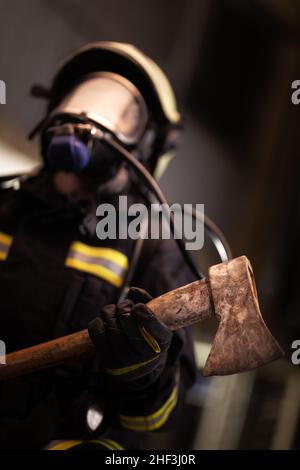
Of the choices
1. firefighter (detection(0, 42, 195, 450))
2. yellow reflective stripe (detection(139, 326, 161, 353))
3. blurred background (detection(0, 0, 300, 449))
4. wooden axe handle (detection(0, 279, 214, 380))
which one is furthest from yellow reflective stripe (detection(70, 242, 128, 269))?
blurred background (detection(0, 0, 300, 449))

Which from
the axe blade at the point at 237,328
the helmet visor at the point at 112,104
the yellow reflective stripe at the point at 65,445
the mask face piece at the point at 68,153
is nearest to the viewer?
the axe blade at the point at 237,328

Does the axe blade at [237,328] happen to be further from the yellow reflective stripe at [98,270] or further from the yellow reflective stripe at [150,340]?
the yellow reflective stripe at [98,270]

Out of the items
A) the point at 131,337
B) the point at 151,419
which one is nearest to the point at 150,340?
the point at 131,337

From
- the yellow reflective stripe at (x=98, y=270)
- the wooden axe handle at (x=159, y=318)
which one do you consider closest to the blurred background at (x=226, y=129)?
the yellow reflective stripe at (x=98, y=270)

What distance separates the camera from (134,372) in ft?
3.42

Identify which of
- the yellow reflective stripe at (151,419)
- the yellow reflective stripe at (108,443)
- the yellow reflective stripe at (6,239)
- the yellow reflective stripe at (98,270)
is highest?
the yellow reflective stripe at (6,239)

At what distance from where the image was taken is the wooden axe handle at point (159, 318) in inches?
37.2

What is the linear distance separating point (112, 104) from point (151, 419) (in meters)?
1.10

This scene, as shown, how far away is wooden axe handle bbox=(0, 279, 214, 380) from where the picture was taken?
94cm

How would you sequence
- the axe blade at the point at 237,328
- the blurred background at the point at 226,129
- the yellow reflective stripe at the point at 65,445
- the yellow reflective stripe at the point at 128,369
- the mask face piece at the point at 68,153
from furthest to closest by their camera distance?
the blurred background at the point at 226,129 < the mask face piece at the point at 68,153 < the yellow reflective stripe at the point at 65,445 < the yellow reflective stripe at the point at 128,369 < the axe blade at the point at 237,328

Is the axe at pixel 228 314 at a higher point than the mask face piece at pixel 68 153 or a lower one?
lower

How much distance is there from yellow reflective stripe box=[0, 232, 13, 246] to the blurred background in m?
0.69

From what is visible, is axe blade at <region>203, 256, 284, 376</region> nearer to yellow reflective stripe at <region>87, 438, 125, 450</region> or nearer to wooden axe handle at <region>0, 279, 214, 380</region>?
wooden axe handle at <region>0, 279, 214, 380</region>

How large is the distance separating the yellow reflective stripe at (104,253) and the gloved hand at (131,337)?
0.43m
